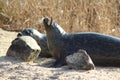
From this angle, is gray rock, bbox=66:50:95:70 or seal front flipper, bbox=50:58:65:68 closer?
gray rock, bbox=66:50:95:70

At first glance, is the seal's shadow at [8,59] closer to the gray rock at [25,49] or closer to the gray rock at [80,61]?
the gray rock at [25,49]

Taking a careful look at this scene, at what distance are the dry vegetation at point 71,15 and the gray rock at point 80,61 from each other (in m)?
2.60

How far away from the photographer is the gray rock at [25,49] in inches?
216

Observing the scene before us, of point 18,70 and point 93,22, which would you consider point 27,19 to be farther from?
point 18,70

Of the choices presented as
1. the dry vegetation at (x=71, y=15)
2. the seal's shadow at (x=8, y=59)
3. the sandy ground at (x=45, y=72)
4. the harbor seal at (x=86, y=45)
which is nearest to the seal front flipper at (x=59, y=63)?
the harbor seal at (x=86, y=45)

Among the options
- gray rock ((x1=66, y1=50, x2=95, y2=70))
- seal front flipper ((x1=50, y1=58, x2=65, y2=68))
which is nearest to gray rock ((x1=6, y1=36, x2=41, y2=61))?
seal front flipper ((x1=50, y1=58, x2=65, y2=68))

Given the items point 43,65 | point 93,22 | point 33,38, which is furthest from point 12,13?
point 43,65

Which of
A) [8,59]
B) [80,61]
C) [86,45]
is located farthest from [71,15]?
[80,61]

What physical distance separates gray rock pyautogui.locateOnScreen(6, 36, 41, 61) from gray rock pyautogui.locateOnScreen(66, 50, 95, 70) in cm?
61

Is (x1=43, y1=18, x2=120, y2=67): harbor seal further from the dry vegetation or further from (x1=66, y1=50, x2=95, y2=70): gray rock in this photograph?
the dry vegetation

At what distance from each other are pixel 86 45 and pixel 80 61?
0.40 metres

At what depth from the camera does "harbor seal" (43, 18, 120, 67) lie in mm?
5246

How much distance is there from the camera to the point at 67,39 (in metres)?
5.41

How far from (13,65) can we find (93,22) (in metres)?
2.99
